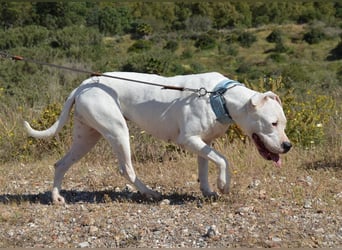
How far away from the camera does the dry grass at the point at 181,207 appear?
558 centimetres

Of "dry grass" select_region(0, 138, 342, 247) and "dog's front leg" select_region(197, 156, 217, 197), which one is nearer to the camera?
"dry grass" select_region(0, 138, 342, 247)

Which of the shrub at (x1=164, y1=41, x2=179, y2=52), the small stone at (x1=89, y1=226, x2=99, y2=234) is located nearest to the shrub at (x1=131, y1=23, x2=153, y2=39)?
the shrub at (x1=164, y1=41, x2=179, y2=52)

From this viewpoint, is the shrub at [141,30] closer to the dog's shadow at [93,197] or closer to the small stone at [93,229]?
the dog's shadow at [93,197]

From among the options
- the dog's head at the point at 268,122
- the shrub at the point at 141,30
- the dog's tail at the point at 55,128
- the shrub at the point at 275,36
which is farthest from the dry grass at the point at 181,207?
the shrub at the point at 141,30

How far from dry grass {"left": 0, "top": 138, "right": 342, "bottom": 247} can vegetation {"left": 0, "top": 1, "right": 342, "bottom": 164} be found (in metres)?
1.45

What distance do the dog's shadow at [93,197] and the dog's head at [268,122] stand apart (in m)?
1.09

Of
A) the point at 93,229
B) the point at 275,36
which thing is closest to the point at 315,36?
the point at 275,36

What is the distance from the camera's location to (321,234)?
5.51 meters

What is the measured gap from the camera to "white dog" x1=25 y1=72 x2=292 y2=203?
6.39 m

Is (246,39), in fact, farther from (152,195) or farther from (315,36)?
(152,195)

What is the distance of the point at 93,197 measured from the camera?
7.25 m

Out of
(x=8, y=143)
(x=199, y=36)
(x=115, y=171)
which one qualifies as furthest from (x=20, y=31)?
(x=115, y=171)

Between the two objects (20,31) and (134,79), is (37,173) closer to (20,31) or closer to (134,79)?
(134,79)

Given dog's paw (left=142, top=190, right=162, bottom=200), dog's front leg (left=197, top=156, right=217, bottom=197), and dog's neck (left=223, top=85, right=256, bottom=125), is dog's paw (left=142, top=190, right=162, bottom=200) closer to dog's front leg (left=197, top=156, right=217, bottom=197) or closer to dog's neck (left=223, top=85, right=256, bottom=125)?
dog's front leg (left=197, top=156, right=217, bottom=197)
